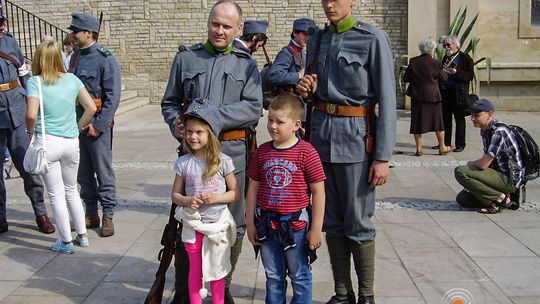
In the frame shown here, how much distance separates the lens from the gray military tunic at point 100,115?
540 cm

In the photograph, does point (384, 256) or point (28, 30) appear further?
point (28, 30)

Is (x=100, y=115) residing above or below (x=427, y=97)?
above

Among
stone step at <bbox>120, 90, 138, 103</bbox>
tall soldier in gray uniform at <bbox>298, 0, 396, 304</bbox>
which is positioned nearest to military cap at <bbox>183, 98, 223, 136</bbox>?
tall soldier in gray uniform at <bbox>298, 0, 396, 304</bbox>

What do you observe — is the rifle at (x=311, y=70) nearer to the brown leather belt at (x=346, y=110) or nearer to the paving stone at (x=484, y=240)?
the brown leather belt at (x=346, y=110)

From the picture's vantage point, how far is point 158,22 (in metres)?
17.1

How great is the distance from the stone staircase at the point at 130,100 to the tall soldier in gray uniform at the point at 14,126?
908cm

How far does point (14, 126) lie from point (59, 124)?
904mm

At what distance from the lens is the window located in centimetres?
1555

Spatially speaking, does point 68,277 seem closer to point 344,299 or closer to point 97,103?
point 97,103

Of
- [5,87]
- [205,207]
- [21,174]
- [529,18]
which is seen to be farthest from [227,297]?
[529,18]

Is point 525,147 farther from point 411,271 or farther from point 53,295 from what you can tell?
point 53,295

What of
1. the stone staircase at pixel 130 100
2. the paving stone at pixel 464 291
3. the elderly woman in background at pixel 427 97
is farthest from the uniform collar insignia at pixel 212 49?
the stone staircase at pixel 130 100

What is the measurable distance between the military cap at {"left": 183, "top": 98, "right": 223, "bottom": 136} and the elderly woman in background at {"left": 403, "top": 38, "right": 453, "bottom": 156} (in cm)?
643

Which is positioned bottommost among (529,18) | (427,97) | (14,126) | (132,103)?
(132,103)
